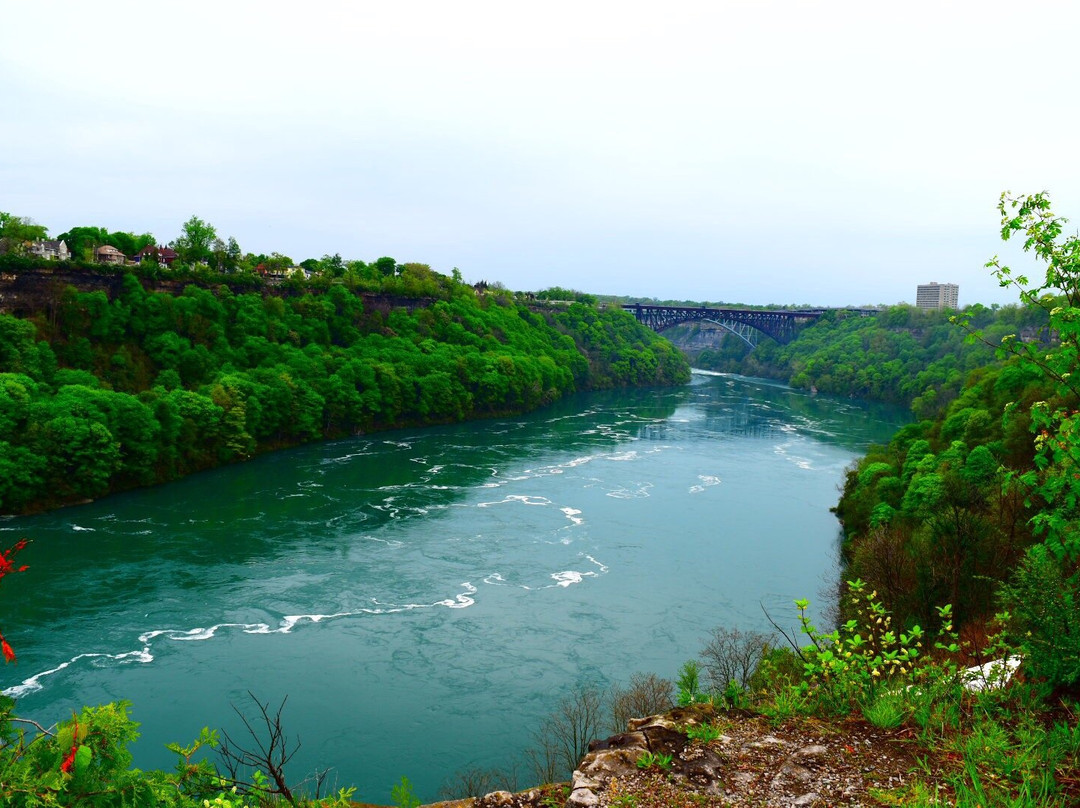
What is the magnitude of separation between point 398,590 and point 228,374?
23190 millimetres

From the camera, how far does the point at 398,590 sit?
2039cm

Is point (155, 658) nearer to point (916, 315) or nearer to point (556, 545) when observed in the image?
point (556, 545)

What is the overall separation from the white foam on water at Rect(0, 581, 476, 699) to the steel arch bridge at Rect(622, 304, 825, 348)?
76847mm

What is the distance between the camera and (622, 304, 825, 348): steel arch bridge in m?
96.1

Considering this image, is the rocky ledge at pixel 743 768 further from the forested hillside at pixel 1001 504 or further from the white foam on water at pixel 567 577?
the white foam on water at pixel 567 577

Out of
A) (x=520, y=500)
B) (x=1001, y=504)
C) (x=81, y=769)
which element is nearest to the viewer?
(x=81, y=769)

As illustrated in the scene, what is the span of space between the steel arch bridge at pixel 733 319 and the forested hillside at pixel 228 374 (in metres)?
28.9

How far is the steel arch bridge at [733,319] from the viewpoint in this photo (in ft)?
315

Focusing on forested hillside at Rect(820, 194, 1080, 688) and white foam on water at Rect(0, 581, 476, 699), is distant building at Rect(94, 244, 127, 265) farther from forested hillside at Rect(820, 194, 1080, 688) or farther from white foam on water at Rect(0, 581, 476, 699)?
forested hillside at Rect(820, 194, 1080, 688)

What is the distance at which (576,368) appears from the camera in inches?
2781

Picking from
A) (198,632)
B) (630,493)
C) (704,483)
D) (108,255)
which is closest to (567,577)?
(198,632)

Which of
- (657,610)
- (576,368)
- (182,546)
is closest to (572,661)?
(657,610)

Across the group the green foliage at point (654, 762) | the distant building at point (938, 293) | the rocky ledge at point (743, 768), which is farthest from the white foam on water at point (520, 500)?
→ the distant building at point (938, 293)

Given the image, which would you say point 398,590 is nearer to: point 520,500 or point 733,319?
point 520,500
